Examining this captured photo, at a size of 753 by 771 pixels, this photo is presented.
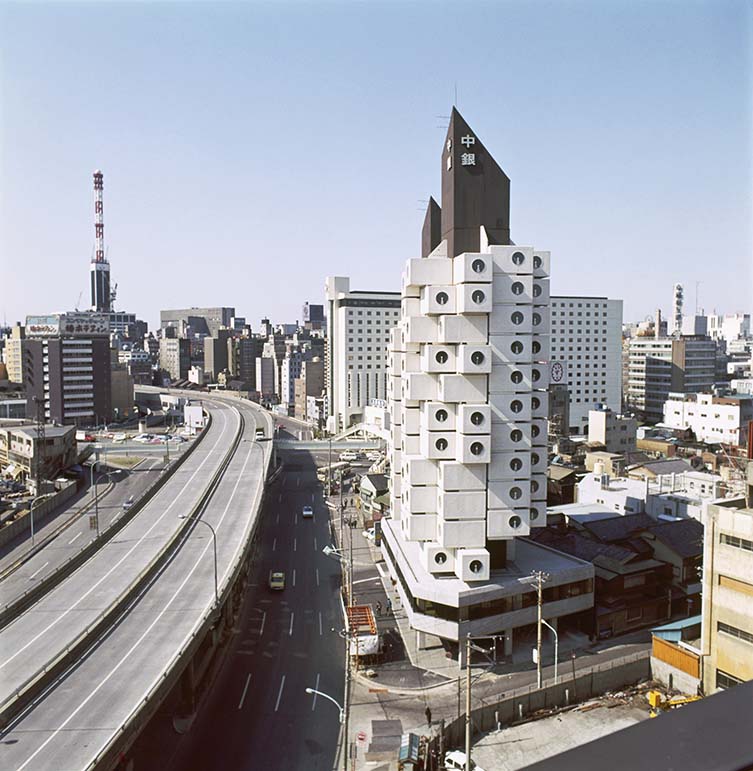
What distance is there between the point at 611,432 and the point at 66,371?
46487 mm

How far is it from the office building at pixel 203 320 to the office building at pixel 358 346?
3366 inches

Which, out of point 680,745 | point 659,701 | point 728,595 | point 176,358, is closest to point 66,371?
Result: point 176,358

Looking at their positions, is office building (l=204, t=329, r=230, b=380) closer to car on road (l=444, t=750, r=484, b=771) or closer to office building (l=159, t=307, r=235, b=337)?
office building (l=159, t=307, r=235, b=337)

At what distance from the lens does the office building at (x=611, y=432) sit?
43750 mm

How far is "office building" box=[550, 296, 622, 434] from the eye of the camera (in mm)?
59812

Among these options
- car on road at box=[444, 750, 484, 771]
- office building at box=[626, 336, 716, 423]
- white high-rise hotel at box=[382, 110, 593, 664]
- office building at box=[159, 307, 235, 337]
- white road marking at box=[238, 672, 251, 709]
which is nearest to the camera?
car on road at box=[444, 750, 484, 771]

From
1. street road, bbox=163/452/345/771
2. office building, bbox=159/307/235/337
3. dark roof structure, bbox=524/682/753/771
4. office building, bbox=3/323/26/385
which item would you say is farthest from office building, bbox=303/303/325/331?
dark roof structure, bbox=524/682/753/771

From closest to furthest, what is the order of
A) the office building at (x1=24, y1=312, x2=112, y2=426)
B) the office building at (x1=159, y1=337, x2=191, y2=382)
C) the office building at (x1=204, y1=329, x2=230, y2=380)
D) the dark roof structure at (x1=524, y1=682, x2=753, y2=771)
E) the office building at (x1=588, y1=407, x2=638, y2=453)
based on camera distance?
the dark roof structure at (x1=524, y1=682, x2=753, y2=771), the office building at (x1=588, y1=407, x2=638, y2=453), the office building at (x1=24, y1=312, x2=112, y2=426), the office building at (x1=204, y1=329, x2=230, y2=380), the office building at (x1=159, y1=337, x2=191, y2=382)

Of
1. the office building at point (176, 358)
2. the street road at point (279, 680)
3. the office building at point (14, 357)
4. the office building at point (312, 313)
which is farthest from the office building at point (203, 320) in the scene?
the street road at point (279, 680)

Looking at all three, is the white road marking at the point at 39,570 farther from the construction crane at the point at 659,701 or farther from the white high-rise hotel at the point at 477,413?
the construction crane at the point at 659,701

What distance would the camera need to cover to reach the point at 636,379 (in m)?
67.8

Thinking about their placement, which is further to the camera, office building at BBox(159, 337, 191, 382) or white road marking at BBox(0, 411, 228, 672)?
office building at BBox(159, 337, 191, 382)

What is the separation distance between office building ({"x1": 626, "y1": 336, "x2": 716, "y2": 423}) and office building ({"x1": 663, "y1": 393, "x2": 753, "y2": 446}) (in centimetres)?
1020

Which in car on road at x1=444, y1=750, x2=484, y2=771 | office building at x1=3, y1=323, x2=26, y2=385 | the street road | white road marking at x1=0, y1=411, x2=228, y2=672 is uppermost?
office building at x1=3, y1=323, x2=26, y2=385
